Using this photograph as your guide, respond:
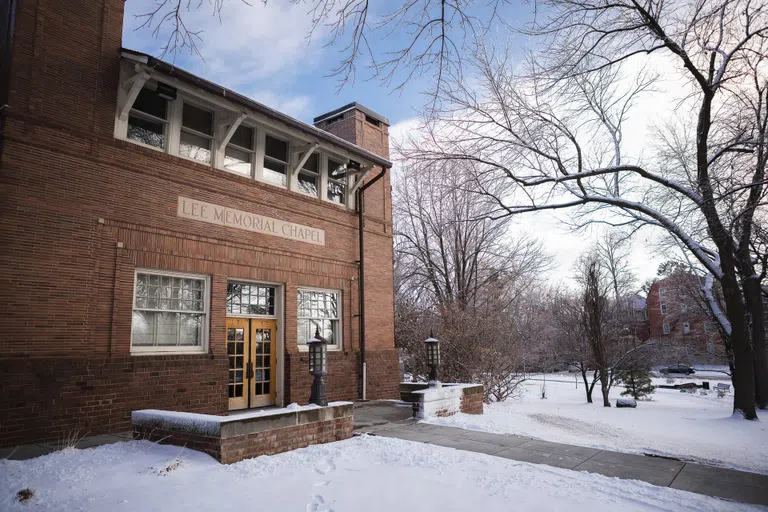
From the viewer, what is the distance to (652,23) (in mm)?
9906

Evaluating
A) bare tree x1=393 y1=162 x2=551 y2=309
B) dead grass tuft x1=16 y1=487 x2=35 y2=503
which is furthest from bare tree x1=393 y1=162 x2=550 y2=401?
dead grass tuft x1=16 y1=487 x2=35 y2=503

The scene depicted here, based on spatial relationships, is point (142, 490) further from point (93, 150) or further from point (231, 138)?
point (231, 138)

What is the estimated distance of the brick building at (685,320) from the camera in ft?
90.2

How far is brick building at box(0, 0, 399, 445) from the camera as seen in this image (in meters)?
8.23

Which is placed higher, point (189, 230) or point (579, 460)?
point (189, 230)

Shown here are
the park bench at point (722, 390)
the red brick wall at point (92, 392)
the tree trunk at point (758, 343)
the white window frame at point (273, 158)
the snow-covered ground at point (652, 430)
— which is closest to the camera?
the red brick wall at point (92, 392)

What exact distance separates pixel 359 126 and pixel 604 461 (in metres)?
12.4

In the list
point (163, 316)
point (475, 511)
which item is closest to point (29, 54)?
point (163, 316)

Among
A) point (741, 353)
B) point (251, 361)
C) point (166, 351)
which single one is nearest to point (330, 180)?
point (251, 361)

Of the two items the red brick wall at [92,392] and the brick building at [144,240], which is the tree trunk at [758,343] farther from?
the red brick wall at [92,392]

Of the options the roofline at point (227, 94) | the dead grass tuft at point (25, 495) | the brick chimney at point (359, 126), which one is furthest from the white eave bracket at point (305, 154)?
the dead grass tuft at point (25, 495)

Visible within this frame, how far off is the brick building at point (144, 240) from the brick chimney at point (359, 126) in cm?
239

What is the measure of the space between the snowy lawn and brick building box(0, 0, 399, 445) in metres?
2.37

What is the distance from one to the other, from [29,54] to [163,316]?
5.36 m
